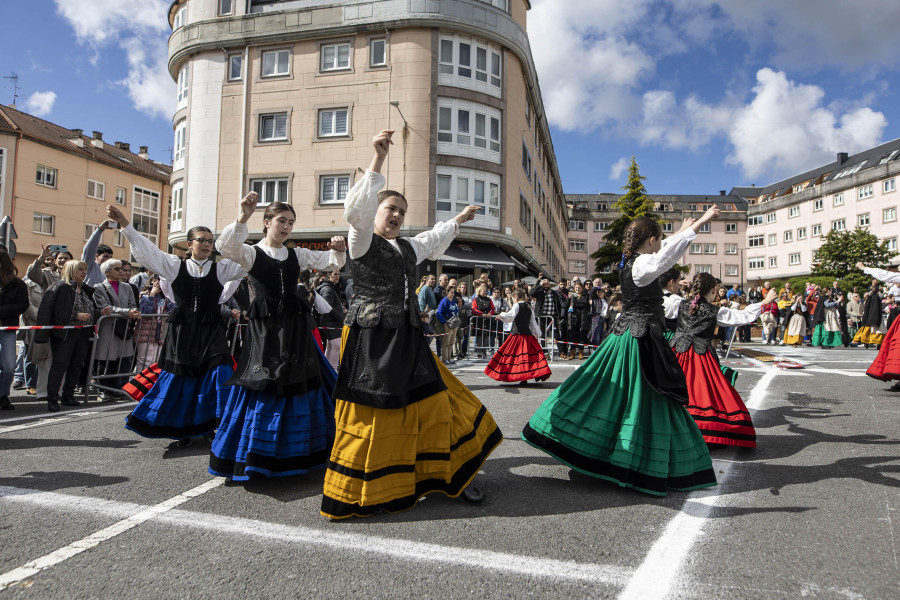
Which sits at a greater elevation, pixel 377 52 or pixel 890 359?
pixel 377 52

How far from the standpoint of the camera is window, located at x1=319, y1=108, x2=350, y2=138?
26.1 metres

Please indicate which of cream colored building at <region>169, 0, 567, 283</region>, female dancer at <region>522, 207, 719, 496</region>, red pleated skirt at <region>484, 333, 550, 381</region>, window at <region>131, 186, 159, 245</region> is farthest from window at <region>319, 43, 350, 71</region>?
window at <region>131, 186, 159, 245</region>

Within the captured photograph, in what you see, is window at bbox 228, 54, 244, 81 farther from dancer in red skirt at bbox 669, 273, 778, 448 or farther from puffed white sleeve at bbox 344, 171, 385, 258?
puffed white sleeve at bbox 344, 171, 385, 258

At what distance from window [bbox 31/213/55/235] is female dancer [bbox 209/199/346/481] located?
44086 millimetres

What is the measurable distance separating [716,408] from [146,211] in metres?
53.5

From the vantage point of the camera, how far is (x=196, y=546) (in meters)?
3.03

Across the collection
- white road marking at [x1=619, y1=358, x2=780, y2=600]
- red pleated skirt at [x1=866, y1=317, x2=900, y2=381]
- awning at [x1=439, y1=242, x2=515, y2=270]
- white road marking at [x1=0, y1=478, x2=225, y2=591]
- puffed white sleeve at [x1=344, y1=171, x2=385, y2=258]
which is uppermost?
awning at [x1=439, y1=242, x2=515, y2=270]

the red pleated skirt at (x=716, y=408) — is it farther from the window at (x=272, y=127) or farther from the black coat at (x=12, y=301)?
the window at (x=272, y=127)

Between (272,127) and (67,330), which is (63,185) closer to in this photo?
(272,127)

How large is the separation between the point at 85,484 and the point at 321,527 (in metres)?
2.05

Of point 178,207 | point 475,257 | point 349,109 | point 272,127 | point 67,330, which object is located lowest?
point 67,330

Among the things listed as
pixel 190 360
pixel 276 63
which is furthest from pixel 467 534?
pixel 276 63

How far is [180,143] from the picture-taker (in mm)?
28844

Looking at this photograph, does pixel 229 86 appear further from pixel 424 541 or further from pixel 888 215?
pixel 888 215
